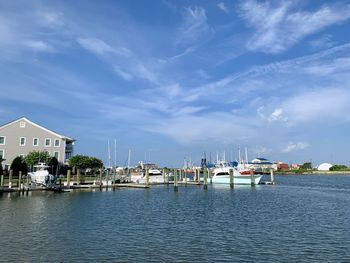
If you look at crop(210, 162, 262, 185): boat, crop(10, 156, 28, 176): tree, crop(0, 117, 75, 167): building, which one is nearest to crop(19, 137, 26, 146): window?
crop(0, 117, 75, 167): building

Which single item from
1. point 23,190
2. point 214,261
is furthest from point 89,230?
point 23,190

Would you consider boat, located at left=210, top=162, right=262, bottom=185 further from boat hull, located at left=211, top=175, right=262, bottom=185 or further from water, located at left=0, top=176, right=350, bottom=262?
water, located at left=0, top=176, right=350, bottom=262

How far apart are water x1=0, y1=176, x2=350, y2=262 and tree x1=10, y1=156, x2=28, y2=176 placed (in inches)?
1352

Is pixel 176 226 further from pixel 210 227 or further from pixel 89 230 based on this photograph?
pixel 89 230

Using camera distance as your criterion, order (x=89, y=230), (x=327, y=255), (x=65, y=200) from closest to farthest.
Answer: (x=327, y=255) < (x=89, y=230) < (x=65, y=200)

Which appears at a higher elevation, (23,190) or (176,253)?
(23,190)

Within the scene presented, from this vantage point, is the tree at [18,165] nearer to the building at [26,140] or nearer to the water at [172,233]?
the building at [26,140]

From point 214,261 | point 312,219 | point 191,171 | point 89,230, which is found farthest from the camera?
point 191,171

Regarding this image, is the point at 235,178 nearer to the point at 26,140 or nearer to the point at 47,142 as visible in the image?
the point at 47,142

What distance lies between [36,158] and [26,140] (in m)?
7.85

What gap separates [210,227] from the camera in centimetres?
2977

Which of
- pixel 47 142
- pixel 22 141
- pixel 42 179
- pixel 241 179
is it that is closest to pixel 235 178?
pixel 241 179

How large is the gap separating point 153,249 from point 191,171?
151 m

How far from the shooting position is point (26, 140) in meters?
82.4
